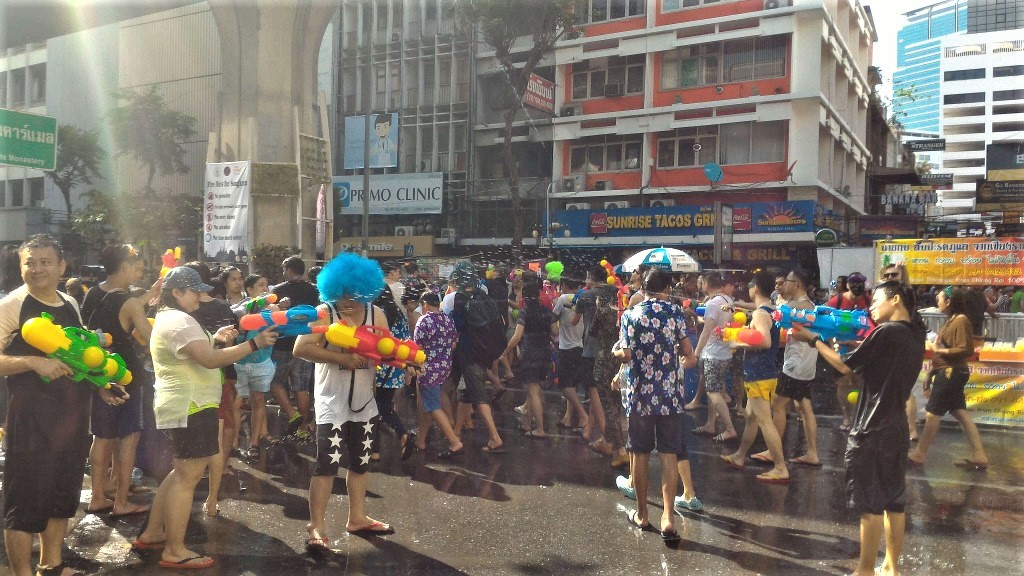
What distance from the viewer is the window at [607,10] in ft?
97.2

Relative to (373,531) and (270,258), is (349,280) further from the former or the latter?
(270,258)

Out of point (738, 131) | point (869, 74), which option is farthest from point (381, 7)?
A: point (869, 74)

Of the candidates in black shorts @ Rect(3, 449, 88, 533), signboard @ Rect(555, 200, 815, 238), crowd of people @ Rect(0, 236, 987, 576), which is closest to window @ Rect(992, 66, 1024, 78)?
signboard @ Rect(555, 200, 815, 238)

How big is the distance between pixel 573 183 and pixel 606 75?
4.38 m

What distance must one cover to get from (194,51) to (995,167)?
35.1m

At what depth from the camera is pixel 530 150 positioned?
32656mm

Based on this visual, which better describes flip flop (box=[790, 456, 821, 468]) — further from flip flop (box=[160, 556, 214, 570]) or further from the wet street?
flip flop (box=[160, 556, 214, 570])

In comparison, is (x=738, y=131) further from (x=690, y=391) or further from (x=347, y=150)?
(x=690, y=391)

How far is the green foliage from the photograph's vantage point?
13.3m

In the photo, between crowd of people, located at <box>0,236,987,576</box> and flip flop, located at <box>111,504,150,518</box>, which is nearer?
crowd of people, located at <box>0,236,987,576</box>

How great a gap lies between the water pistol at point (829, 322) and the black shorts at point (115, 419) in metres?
4.41

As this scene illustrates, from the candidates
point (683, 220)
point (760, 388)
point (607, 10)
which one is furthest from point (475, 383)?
point (607, 10)

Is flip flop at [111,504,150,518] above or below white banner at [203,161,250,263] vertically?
below

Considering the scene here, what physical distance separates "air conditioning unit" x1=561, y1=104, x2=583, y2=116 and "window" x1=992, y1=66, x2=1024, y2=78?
238ft
